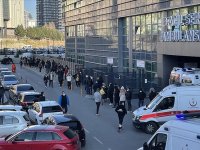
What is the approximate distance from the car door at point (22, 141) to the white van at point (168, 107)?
22.0 feet

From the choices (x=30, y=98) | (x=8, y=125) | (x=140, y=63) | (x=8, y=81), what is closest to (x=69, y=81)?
(x=8, y=81)

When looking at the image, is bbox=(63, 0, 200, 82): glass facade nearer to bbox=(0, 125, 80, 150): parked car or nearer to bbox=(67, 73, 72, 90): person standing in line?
bbox=(67, 73, 72, 90): person standing in line

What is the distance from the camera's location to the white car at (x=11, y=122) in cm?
1848

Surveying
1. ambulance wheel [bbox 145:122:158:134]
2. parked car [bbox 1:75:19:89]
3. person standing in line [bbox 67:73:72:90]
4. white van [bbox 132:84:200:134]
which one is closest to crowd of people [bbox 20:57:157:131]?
person standing in line [bbox 67:73:72:90]


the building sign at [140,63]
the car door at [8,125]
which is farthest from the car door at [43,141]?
the building sign at [140,63]

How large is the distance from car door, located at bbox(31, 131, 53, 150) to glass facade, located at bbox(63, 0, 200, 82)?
57.5 ft

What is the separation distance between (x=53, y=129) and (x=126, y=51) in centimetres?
2885

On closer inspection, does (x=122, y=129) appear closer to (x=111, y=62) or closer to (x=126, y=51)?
(x=126, y=51)

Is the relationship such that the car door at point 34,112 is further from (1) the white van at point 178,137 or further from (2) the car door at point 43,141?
(1) the white van at point 178,137

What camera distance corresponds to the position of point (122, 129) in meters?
21.8

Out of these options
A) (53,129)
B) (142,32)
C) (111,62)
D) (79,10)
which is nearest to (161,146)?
(53,129)

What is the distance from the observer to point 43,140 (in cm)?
1523

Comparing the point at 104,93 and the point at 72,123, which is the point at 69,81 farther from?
the point at 72,123

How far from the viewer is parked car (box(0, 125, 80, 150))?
49.5 feet
